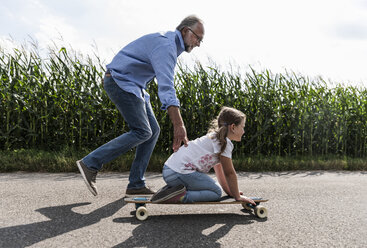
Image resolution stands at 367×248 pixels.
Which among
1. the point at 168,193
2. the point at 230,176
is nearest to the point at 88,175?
the point at 168,193

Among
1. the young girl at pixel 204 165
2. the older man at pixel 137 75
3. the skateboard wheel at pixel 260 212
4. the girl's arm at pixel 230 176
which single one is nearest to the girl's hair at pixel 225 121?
the young girl at pixel 204 165

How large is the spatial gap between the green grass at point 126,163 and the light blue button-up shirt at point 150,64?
92.7 inches

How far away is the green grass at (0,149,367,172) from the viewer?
18.5 feet

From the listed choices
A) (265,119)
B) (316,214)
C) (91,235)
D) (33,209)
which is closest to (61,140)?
(33,209)

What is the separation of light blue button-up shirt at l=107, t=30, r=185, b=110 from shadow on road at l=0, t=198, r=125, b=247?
1.11 meters

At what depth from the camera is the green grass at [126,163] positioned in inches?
222

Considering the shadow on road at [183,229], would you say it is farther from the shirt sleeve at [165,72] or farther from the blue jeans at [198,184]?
the shirt sleeve at [165,72]

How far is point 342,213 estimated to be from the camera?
11.3 ft

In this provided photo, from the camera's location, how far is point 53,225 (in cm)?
292

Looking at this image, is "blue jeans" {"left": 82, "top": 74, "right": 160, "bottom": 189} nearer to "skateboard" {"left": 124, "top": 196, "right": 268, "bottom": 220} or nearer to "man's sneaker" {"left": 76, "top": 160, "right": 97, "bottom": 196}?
"man's sneaker" {"left": 76, "top": 160, "right": 97, "bottom": 196}

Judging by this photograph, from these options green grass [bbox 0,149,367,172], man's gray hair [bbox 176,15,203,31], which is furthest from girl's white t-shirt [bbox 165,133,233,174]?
green grass [bbox 0,149,367,172]

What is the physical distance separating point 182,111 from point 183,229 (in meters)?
4.23

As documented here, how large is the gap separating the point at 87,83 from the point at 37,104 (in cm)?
98

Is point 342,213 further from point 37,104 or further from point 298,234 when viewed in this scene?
point 37,104
